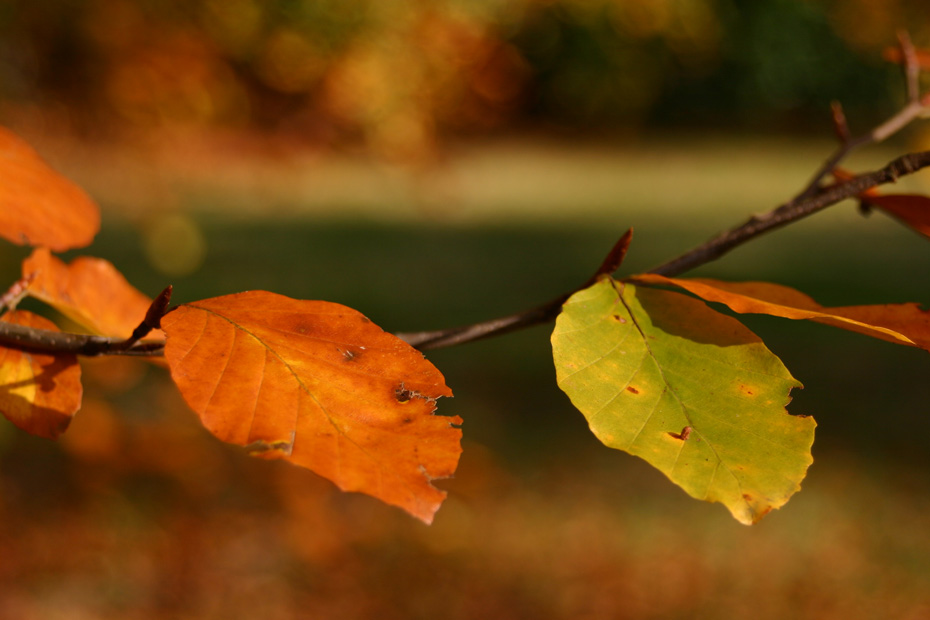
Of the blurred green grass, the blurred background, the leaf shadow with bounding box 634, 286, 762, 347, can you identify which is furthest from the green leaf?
the blurred green grass

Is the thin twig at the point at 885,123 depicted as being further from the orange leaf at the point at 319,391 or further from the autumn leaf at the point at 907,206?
the orange leaf at the point at 319,391

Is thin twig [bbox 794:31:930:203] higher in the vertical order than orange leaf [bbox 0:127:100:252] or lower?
lower

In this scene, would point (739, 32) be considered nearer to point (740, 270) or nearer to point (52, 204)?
point (740, 270)

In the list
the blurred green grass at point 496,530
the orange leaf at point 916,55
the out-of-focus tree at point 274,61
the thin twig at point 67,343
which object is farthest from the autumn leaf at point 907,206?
the blurred green grass at point 496,530

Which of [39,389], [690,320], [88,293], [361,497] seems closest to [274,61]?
[361,497]

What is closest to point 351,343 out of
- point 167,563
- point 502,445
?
point 167,563

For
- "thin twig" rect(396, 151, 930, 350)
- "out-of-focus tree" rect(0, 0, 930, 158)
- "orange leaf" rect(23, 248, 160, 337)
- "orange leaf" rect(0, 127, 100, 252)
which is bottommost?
"out-of-focus tree" rect(0, 0, 930, 158)

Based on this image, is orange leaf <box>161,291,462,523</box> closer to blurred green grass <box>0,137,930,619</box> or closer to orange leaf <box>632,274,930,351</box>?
orange leaf <box>632,274,930,351</box>
